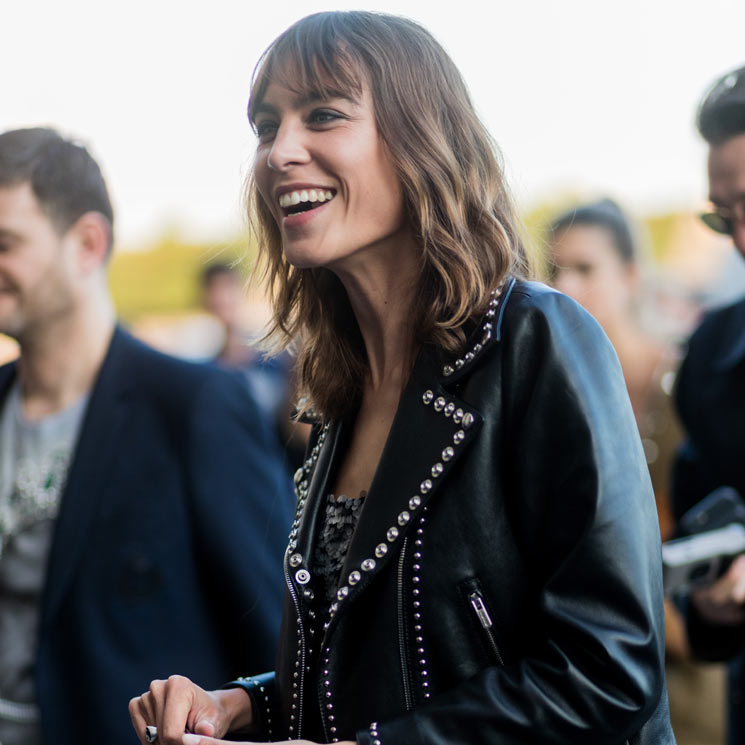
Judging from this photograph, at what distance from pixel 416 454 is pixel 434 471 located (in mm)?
52

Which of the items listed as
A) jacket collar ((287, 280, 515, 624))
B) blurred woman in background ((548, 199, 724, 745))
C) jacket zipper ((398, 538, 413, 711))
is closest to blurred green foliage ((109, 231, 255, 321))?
blurred woman in background ((548, 199, 724, 745))

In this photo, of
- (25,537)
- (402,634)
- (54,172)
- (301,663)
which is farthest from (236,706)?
(54,172)

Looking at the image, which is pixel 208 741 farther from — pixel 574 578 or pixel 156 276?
pixel 156 276

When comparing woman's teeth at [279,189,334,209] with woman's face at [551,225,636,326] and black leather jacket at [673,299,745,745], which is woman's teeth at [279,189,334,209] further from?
woman's face at [551,225,636,326]

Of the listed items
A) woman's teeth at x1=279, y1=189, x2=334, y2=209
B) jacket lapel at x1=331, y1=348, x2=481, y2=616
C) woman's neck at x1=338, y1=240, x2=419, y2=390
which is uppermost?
woman's teeth at x1=279, y1=189, x2=334, y2=209

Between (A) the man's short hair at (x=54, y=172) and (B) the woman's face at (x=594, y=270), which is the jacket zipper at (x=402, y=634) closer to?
(A) the man's short hair at (x=54, y=172)

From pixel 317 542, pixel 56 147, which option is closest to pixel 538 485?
pixel 317 542

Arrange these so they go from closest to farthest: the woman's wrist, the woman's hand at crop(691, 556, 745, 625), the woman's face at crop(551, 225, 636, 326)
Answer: the woman's wrist < the woman's hand at crop(691, 556, 745, 625) < the woman's face at crop(551, 225, 636, 326)

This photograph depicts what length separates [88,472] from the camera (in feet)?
9.14

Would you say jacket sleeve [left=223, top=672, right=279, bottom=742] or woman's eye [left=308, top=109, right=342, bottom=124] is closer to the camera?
woman's eye [left=308, top=109, right=342, bottom=124]

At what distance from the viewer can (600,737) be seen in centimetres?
136

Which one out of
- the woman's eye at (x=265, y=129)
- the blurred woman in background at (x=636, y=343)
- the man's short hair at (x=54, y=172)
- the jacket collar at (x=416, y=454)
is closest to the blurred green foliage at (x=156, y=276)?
the blurred woman in background at (x=636, y=343)

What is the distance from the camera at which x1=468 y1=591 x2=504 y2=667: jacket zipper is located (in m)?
1.44

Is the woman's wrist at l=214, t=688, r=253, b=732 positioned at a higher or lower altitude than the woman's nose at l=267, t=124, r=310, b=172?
lower
